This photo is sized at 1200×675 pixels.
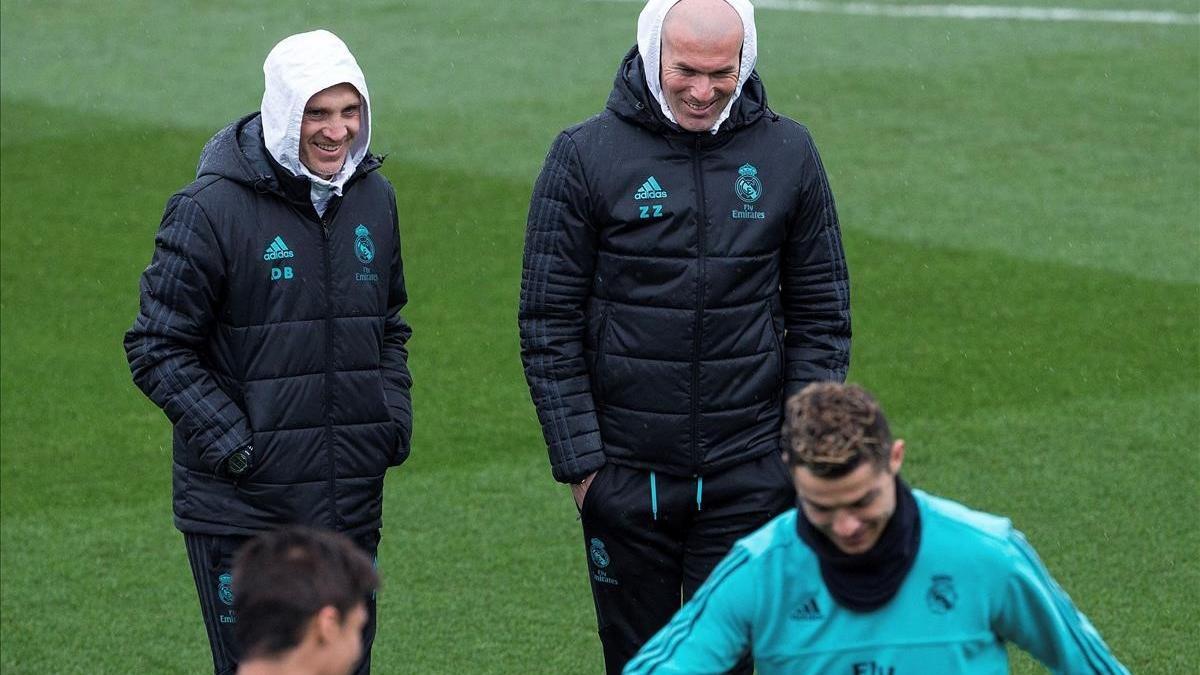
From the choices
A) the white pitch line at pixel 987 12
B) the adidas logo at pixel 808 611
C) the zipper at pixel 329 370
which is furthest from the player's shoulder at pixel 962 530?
the white pitch line at pixel 987 12

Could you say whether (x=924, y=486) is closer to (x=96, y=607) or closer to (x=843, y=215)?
(x=96, y=607)

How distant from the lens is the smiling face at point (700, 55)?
4.38 metres

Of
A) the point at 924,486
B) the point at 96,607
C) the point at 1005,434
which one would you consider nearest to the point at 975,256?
the point at 1005,434

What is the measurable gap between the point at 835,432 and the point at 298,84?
1865 millimetres

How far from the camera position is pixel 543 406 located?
4.62 meters

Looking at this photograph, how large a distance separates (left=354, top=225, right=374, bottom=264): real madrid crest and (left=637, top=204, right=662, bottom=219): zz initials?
68 centimetres

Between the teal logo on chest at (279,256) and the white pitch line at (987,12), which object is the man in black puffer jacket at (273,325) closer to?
the teal logo on chest at (279,256)

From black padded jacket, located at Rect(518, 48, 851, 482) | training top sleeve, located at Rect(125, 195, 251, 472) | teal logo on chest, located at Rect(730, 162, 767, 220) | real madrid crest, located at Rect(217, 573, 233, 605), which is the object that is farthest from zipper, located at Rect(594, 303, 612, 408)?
real madrid crest, located at Rect(217, 573, 233, 605)

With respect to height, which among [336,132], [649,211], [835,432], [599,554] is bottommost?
[599,554]

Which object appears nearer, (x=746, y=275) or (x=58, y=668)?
(x=746, y=275)

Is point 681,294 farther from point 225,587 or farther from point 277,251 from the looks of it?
point 225,587

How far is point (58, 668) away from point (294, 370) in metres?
2.20

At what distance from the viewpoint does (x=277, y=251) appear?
4465mm

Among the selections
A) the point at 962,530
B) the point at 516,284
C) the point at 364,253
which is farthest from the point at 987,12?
the point at 962,530
